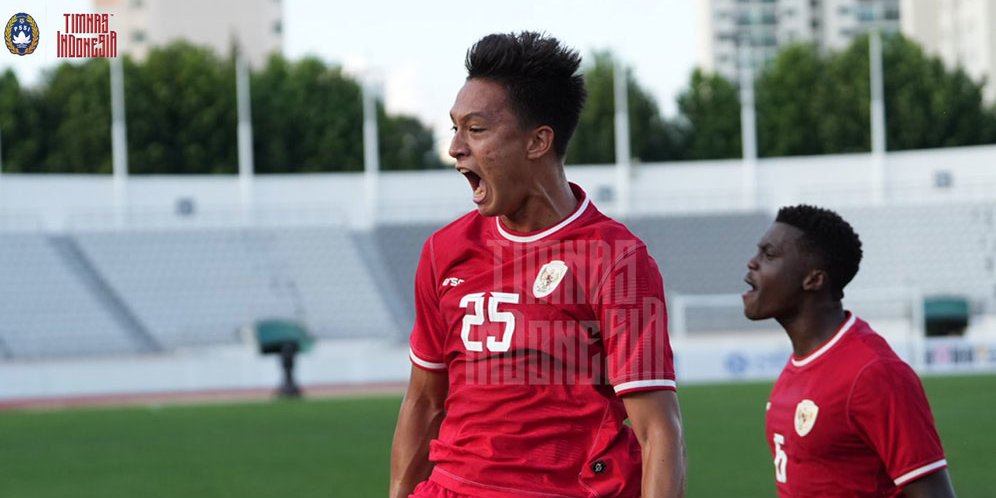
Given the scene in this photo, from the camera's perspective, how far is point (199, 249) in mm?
39531

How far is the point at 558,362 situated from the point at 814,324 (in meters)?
1.72

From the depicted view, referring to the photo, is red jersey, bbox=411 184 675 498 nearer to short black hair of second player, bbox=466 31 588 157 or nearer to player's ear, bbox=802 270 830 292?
short black hair of second player, bbox=466 31 588 157

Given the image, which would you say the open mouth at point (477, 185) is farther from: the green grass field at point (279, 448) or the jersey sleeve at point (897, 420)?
the green grass field at point (279, 448)

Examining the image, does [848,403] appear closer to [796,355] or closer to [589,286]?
[796,355]

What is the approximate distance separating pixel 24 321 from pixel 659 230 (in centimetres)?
1791

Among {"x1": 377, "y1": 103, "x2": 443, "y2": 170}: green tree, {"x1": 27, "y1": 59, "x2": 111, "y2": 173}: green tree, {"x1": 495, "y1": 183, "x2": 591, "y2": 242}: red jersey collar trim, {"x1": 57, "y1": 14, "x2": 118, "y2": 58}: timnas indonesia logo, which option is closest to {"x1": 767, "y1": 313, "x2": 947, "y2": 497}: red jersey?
{"x1": 495, "y1": 183, "x2": 591, "y2": 242}: red jersey collar trim

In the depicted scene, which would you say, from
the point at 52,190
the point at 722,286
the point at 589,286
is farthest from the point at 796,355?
the point at 52,190

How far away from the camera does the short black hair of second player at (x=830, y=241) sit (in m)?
5.18

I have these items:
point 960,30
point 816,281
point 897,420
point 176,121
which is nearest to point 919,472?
point 897,420

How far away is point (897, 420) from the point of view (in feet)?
14.8

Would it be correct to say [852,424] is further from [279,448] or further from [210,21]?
[210,21]

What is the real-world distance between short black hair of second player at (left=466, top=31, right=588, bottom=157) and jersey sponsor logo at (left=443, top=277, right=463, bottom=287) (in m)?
0.47

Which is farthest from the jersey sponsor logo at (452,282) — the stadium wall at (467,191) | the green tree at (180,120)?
the green tree at (180,120)

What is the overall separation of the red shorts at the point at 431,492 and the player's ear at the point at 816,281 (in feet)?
6.19
